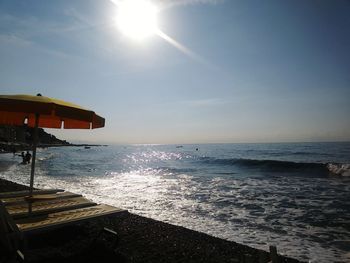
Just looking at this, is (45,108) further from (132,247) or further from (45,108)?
(132,247)

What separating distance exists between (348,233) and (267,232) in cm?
272

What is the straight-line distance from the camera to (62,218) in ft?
16.4

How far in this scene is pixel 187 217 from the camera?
10703 mm

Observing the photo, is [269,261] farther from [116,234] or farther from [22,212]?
[22,212]

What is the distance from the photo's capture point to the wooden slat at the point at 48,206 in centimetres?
515

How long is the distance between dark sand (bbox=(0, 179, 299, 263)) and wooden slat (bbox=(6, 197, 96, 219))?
69cm

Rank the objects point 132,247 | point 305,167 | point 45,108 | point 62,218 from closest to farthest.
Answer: point 45,108 < point 62,218 < point 132,247 < point 305,167

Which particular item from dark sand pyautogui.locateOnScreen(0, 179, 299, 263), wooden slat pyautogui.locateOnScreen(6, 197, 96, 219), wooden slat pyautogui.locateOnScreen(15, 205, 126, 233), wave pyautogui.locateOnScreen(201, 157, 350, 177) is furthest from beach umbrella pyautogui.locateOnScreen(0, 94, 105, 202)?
wave pyautogui.locateOnScreen(201, 157, 350, 177)

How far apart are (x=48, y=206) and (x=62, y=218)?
36.2 inches

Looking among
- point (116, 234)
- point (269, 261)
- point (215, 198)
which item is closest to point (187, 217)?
point (215, 198)

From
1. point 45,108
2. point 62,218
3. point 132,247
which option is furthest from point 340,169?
point 45,108

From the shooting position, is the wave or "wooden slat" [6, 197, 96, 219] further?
the wave

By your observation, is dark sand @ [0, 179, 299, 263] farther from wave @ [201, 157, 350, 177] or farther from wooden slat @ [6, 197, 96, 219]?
wave @ [201, 157, 350, 177]

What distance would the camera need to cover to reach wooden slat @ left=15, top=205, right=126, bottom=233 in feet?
14.6
